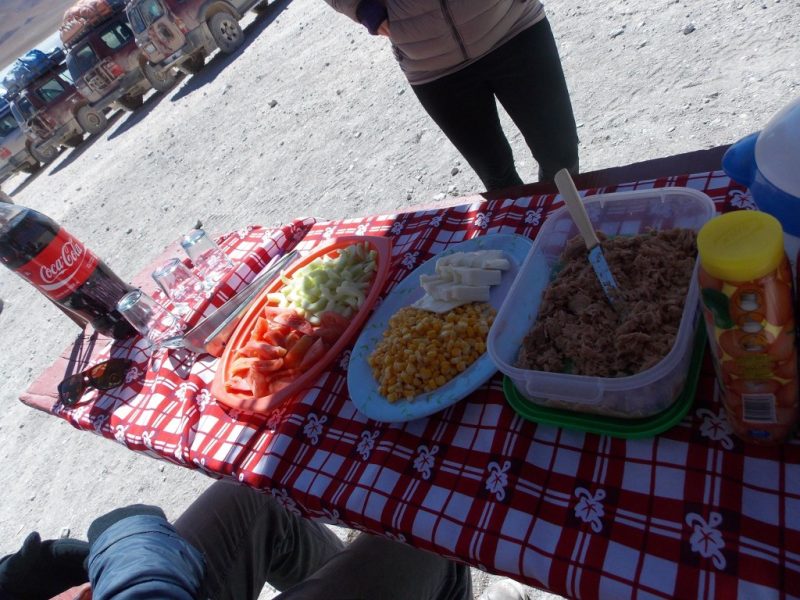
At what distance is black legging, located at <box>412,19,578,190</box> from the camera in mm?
2062

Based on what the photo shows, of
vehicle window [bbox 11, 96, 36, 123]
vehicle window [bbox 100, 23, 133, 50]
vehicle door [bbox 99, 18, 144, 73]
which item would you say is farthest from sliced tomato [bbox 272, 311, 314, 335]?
vehicle window [bbox 11, 96, 36, 123]

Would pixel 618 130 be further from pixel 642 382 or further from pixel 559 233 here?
pixel 642 382

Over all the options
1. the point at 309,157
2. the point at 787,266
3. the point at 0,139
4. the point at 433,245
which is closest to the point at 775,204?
the point at 787,266

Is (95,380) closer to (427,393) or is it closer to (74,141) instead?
(427,393)

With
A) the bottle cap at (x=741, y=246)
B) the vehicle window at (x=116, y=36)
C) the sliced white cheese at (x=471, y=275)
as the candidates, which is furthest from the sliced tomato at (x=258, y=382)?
the vehicle window at (x=116, y=36)

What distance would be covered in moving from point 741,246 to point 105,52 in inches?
440

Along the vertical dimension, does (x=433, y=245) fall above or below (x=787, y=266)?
below

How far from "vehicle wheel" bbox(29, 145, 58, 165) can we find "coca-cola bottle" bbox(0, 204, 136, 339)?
1014 centimetres

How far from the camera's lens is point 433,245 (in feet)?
5.64

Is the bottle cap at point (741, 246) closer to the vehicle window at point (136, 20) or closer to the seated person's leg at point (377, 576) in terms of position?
the seated person's leg at point (377, 576)

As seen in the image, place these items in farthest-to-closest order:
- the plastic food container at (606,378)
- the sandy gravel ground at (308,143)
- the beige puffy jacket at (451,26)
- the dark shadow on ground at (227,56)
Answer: the dark shadow on ground at (227,56) → the sandy gravel ground at (308,143) → the beige puffy jacket at (451,26) → the plastic food container at (606,378)

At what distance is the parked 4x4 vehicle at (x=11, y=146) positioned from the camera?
10633 millimetres

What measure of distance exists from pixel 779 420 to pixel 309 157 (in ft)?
16.1

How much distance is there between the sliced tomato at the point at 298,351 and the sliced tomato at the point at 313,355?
1 centimetres
